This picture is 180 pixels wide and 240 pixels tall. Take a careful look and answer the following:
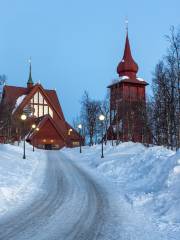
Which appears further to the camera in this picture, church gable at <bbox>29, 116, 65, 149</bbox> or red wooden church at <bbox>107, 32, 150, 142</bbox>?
church gable at <bbox>29, 116, 65, 149</bbox>

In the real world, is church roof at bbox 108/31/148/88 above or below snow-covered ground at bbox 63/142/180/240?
above

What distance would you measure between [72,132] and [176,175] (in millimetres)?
68510

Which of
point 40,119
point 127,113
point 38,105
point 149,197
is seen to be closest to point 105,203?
point 149,197

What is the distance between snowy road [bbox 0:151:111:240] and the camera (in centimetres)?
809

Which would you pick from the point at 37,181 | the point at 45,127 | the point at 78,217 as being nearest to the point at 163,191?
the point at 78,217

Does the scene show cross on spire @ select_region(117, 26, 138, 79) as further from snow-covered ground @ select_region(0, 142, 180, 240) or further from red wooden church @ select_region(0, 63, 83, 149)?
snow-covered ground @ select_region(0, 142, 180, 240)

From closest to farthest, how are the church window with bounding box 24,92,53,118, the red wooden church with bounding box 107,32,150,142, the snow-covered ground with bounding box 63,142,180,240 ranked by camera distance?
1. the snow-covered ground with bounding box 63,142,180,240
2. the red wooden church with bounding box 107,32,150,142
3. the church window with bounding box 24,92,53,118

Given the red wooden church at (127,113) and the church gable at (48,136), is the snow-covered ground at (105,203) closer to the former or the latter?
the red wooden church at (127,113)

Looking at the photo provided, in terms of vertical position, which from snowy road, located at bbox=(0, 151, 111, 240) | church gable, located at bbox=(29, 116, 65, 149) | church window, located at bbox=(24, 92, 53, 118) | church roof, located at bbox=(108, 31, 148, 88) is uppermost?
church roof, located at bbox=(108, 31, 148, 88)

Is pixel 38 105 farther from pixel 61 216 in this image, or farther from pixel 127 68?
pixel 61 216

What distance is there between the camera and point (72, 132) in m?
80.6

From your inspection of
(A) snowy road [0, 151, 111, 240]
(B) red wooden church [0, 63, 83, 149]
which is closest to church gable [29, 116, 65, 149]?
(B) red wooden church [0, 63, 83, 149]

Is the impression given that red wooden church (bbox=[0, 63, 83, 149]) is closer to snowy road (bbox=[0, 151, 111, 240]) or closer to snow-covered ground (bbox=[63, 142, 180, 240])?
snow-covered ground (bbox=[63, 142, 180, 240])

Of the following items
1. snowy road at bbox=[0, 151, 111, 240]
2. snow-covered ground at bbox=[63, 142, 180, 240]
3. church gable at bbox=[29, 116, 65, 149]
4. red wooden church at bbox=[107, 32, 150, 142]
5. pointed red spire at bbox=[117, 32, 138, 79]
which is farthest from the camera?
pointed red spire at bbox=[117, 32, 138, 79]
